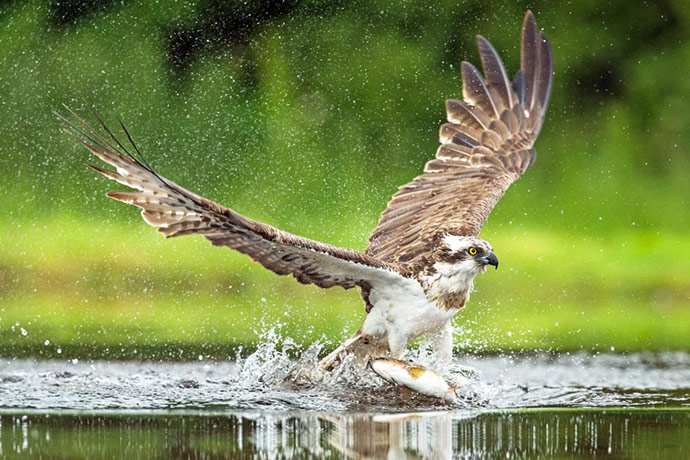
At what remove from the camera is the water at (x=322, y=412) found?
9.27m

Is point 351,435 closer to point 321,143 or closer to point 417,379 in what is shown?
point 417,379

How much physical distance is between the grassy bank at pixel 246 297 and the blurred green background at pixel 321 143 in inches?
1.8

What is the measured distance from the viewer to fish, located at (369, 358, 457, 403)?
36.3 ft

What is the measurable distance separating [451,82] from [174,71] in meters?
4.03

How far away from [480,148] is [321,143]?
885 centimetres

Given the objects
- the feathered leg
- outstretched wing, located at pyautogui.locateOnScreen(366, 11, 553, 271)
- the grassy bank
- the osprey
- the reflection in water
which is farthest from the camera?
the grassy bank

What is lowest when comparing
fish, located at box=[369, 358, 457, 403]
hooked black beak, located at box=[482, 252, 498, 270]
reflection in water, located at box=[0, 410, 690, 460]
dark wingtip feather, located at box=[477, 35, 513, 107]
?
reflection in water, located at box=[0, 410, 690, 460]

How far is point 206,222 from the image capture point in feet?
33.1

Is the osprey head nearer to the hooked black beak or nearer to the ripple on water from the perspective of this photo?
the hooked black beak

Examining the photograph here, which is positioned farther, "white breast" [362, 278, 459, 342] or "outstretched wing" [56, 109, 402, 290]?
"white breast" [362, 278, 459, 342]

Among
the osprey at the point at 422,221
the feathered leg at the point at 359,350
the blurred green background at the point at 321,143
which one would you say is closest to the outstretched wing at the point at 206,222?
the osprey at the point at 422,221

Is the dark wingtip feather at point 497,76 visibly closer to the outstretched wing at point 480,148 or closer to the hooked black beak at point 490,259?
the outstretched wing at point 480,148

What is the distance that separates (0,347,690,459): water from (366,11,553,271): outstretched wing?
1.41 m

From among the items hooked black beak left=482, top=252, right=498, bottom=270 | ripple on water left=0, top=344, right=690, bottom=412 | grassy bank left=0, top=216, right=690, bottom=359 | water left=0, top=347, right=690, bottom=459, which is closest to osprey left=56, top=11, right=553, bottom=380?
hooked black beak left=482, top=252, right=498, bottom=270
